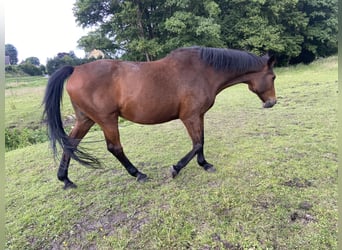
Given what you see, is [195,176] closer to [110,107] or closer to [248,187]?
[248,187]

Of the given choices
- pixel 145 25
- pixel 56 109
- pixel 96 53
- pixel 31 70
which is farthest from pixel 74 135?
pixel 31 70

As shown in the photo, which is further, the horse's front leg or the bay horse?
the horse's front leg

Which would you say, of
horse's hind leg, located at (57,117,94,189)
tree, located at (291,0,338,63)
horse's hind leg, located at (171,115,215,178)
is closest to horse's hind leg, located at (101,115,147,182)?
horse's hind leg, located at (57,117,94,189)

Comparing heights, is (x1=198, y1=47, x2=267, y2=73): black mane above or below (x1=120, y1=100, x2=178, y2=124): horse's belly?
above

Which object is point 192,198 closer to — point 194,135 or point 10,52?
point 194,135

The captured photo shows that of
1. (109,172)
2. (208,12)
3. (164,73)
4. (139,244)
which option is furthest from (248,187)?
(208,12)

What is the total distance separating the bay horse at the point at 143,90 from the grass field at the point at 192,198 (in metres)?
0.28

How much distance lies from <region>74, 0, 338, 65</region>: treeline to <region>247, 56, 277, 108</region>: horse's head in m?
10.4

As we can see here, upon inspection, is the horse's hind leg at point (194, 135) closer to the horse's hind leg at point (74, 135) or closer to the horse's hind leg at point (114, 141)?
the horse's hind leg at point (114, 141)

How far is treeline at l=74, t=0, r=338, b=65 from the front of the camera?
1302cm

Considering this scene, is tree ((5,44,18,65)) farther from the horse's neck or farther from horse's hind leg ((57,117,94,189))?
the horse's neck

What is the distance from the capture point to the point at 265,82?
112 inches

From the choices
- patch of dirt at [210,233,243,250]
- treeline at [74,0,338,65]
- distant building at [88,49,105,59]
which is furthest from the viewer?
distant building at [88,49,105,59]

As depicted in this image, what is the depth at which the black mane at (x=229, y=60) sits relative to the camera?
2.64 m
